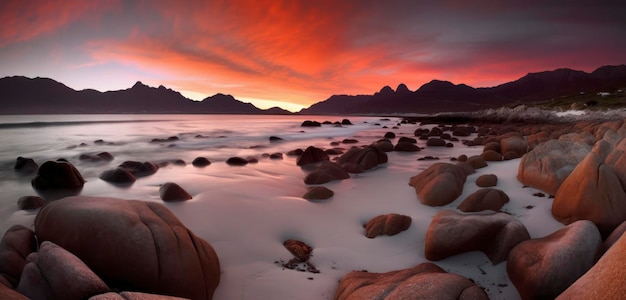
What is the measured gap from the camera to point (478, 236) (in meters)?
3.89

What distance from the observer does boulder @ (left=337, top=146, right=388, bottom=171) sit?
9953mm

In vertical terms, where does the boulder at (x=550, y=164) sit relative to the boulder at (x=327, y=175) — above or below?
above

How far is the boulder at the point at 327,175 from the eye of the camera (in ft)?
27.4

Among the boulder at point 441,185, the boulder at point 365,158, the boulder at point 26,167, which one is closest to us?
the boulder at point 441,185

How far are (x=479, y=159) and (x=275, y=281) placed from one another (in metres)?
6.77

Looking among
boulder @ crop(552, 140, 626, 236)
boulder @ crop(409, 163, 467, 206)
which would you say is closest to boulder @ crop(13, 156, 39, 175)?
boulder @ crop(409, 163, 467, 206)

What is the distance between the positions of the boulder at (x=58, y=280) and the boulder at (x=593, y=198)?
5736 mm

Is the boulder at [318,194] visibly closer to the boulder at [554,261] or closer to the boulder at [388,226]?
the boulder at [388,226]

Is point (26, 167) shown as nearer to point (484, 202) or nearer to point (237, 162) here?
point (237, 162)

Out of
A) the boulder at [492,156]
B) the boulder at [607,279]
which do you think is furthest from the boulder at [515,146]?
the boulder at [607,279]

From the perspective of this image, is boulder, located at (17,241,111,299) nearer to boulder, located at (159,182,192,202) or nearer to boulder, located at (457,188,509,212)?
boulder, located at (159,182,192,202)

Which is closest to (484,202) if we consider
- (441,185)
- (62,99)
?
(441,185)

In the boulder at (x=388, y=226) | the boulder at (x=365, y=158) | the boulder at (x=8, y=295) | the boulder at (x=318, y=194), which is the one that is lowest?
the boulder at (x=388, y=226)

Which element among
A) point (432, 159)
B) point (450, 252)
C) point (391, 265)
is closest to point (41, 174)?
point (391, 265)
